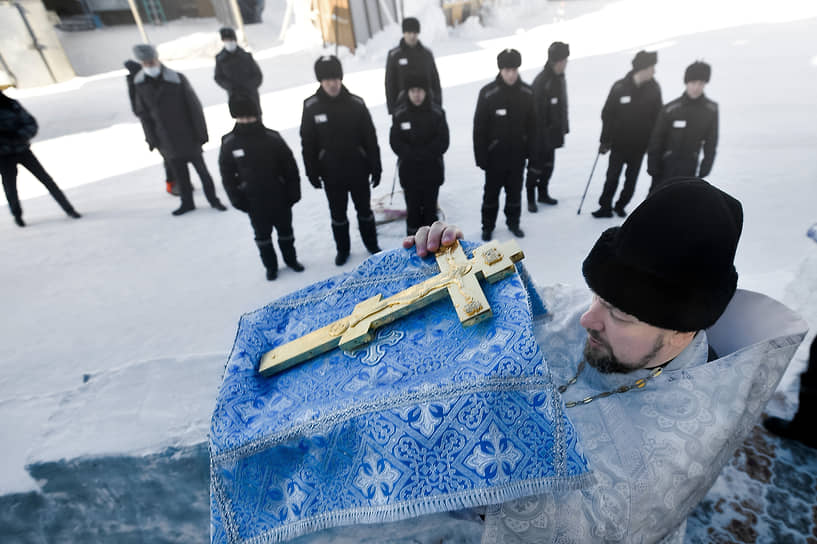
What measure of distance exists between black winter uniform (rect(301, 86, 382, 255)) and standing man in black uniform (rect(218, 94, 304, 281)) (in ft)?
0.88

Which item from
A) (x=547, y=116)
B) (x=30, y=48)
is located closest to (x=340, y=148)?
(x=547, y=116)

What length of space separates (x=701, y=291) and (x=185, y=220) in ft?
20.1

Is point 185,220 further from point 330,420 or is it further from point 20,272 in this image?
point 330,420

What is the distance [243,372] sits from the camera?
1.19 metres

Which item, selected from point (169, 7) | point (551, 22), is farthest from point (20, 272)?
point (169, 7)

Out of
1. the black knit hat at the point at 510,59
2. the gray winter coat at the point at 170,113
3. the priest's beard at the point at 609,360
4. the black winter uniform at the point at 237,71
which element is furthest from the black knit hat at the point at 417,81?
the black winter uniform at the point at 237,71

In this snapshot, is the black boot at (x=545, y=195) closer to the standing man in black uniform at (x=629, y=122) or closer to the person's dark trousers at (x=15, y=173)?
the standing man in black uniform at (x=629, y=122)

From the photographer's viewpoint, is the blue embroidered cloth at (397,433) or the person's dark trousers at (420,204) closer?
the blue embroidered cloth at (397,433)

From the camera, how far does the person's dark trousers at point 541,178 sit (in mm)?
4969

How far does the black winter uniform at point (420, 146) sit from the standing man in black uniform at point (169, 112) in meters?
2.80

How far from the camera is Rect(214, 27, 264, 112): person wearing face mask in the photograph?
22.6ft

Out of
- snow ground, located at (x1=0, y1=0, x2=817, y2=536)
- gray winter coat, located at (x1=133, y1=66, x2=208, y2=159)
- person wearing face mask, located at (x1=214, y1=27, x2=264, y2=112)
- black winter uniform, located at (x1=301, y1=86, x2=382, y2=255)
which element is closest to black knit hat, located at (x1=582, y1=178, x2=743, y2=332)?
snow ground, located at (x1=0, y1=0, x2=817, y2=536)

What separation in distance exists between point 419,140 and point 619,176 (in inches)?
94.2

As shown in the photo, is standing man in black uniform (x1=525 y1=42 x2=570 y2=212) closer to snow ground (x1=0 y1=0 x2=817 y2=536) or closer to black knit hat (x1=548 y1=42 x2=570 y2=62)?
black knit hat (x1=548 y1=42 x2=570 y2=62)
